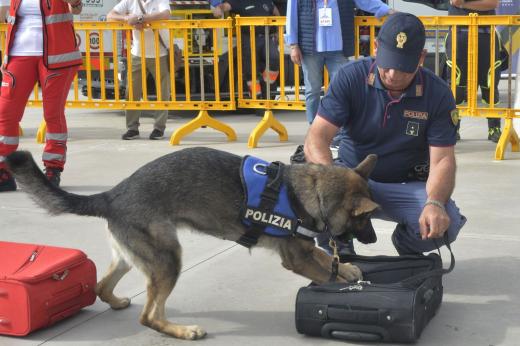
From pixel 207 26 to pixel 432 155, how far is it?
17.4ft

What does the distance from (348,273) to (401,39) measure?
118 centimetres

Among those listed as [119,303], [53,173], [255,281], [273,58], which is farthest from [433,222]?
[273,58]

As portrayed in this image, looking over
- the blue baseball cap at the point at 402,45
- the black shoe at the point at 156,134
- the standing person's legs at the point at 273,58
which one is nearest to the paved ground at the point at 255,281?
the blue baseball cap at the point at 402,45

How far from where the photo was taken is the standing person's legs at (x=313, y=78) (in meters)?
8.24

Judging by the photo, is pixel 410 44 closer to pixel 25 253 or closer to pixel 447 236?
pixel 447 236

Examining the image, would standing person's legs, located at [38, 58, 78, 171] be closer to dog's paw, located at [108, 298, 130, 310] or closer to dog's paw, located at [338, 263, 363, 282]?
dog's paw, located at [108, 298, 130, 310]

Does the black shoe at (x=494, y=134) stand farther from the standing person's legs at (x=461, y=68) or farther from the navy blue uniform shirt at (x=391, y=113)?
the navy blue uniform shirt at (x=391, y=113)

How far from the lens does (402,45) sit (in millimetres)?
4109

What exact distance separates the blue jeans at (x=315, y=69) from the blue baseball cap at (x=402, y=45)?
13.1ft

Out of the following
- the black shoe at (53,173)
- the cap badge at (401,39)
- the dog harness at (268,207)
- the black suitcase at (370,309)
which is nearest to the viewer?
the black suitcase at (370,309)

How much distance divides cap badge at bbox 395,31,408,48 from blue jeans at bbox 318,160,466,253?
0.80 metres

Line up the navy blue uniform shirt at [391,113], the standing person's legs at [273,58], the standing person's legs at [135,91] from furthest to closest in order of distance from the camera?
the standing person's legs at [273,58] → the standing person's legs at [135,91] → the navy blue uniform shirt at [391,113]

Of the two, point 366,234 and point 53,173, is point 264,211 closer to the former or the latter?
point 366,234

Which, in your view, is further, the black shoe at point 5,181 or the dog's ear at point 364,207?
the black shoe at point 5,181
